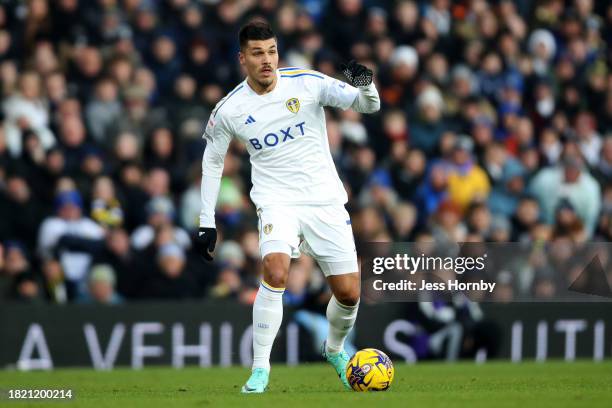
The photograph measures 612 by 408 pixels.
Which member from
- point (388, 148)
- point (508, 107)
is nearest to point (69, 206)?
point (388, 148)

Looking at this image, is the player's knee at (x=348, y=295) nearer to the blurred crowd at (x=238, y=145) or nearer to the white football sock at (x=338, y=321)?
the white football sock at (x=338, y=321)

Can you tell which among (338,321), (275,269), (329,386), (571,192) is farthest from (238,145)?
(275,269)

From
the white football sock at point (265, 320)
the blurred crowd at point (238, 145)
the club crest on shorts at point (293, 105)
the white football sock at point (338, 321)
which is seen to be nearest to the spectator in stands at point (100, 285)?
the blurred crowd at point (238, 145)

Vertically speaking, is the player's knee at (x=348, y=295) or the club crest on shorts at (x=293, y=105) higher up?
the club crest on shorts at (x=293, y=105)

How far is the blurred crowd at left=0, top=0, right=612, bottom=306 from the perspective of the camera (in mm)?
15445

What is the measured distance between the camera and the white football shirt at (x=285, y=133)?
33.2 feet

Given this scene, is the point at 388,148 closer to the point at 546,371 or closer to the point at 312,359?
the point at 312,359

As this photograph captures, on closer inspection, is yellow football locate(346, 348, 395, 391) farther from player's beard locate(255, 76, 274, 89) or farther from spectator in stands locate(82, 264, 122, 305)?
spectator in stands locate(82, 264, 122, 305)

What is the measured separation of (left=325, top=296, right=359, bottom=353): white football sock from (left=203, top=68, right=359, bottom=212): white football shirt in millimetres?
780

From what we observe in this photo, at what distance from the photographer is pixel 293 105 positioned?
1014 centimetres

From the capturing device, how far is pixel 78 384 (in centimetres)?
1213

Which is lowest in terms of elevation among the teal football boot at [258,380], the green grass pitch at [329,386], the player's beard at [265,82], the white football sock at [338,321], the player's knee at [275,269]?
the green grass pitch at [329,386]

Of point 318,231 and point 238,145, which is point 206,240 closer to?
point 318,231

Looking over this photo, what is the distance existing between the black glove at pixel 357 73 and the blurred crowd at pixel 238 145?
5.26 meters
